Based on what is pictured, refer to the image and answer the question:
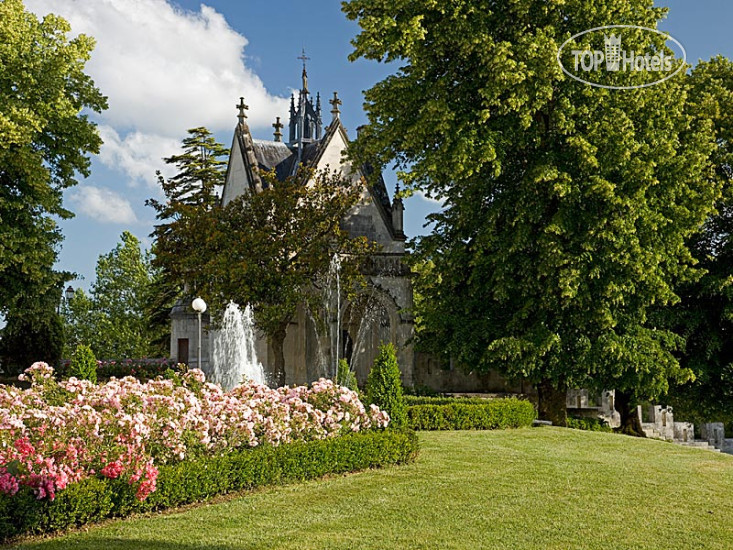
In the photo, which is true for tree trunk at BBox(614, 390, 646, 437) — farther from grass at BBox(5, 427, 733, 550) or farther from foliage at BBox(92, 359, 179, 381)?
foliage at BBox(92, 359, 179, 381)

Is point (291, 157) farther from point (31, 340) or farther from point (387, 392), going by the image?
point (387, 392)

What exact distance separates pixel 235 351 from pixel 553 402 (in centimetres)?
Answer: 1135

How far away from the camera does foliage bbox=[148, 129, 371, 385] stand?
23.1 meters

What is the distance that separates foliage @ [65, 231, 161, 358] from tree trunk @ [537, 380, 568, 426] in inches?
1179

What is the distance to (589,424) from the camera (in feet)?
66.2

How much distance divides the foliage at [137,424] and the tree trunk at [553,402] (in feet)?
28.4

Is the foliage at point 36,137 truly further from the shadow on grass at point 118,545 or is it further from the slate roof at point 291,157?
the shadow on grass at point 118,545

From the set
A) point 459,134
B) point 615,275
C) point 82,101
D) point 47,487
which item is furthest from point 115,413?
point 82,101

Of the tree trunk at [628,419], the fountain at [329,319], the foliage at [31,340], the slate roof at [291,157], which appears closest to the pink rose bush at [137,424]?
the fountain at [329,319]

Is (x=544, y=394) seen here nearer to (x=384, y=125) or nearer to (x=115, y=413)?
(x=384, y=125)

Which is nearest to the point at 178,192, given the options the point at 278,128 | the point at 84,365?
the point at 278,128

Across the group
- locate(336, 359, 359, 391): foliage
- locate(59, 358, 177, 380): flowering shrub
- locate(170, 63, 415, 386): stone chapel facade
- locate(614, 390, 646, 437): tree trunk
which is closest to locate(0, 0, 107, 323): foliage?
locate(59, 358, 177, 380): flowering shrub

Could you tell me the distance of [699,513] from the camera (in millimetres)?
9273

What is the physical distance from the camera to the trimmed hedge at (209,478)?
7738 millimetres
